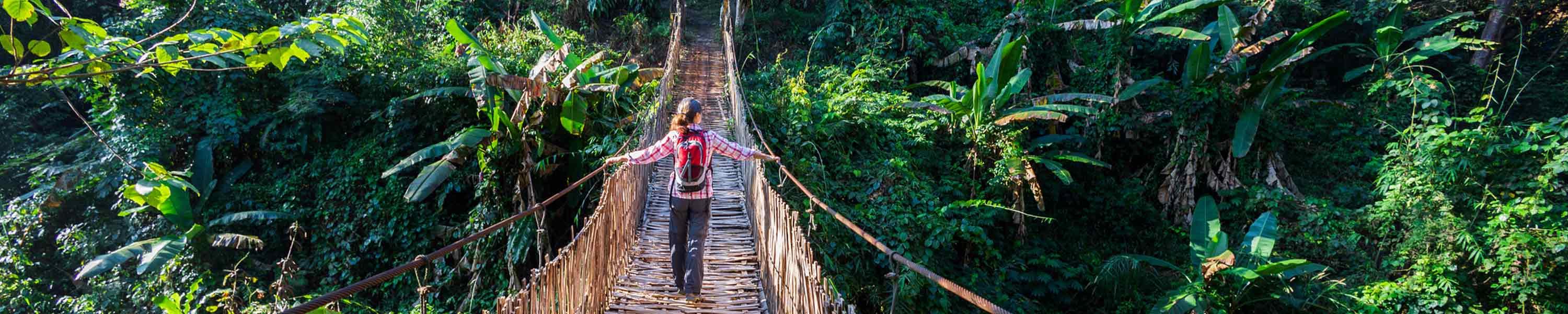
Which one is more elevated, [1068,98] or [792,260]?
[792,260]

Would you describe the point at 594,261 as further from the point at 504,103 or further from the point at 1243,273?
the point at 1243,273

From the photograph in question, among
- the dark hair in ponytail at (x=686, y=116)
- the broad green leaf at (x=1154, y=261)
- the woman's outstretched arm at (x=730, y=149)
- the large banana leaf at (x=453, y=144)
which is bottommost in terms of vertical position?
the broad green leaf at (x=1154, y=261)

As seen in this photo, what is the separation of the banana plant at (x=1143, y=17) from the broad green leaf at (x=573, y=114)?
197 inches

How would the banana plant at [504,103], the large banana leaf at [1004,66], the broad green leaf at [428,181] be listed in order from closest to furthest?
the broad green leaf at [428,181] → the banana plant at [504,103] → the large banana leaf at [1004,66]

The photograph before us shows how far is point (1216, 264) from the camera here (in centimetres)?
503

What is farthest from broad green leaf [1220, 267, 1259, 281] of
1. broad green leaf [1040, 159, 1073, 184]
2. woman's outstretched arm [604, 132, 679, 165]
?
woman's outstretched arm [604, 132, 679, 165]

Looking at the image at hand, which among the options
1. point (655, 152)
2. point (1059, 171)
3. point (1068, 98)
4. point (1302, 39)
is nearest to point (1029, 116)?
point (1059, 171)

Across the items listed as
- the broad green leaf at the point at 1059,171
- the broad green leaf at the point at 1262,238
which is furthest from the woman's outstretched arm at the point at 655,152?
the broad green leaf at the point at 1262,238

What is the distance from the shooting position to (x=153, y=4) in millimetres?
7746

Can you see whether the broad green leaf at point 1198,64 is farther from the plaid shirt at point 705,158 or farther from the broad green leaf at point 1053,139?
the plaid shirt at point 705,158

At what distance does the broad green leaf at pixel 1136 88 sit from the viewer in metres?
6.98

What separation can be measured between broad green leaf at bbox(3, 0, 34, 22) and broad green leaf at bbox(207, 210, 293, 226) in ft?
20.4

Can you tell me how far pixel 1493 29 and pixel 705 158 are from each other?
30.2 ft

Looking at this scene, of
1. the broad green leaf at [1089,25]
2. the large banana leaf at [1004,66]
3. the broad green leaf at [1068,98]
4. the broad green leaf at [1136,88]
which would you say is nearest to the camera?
the large banana leaf at [1004,66]
